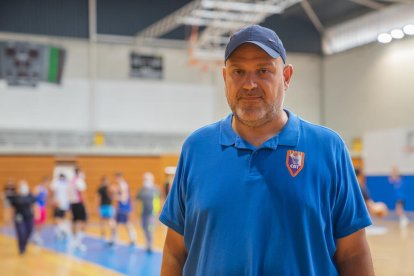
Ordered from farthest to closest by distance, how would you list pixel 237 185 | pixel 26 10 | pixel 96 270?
pixel 26 10 → pixel 96 270 → pixel 237 185

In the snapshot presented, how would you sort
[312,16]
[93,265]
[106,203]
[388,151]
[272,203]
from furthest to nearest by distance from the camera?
[312,16], [388,151], [106,203], [93,265], [272,203]

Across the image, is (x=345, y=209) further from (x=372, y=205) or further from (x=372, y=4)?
(x=372, y=4)

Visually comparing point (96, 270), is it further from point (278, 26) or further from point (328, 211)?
point (278, 26)

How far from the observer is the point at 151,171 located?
25844 mm

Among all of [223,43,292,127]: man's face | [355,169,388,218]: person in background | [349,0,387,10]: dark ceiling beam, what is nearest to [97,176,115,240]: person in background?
[355,169,388,218]: person in background

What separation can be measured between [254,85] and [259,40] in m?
0.15

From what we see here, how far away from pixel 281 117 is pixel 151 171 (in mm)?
23934

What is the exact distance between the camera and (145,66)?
85.4ft

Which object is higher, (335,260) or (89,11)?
(89,11)

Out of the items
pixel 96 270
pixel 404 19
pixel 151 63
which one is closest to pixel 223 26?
pixel 151 63

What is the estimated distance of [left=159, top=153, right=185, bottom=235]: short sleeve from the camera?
2.17 metres

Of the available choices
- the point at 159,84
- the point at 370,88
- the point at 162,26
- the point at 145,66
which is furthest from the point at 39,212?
the point at 370,88

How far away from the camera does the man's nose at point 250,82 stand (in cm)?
196

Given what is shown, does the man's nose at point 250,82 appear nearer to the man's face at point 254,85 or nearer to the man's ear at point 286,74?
the man's face at point 254,85
